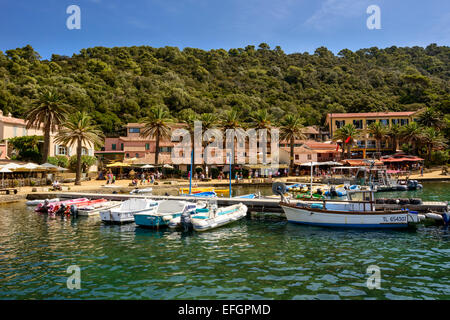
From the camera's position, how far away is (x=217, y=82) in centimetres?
13338

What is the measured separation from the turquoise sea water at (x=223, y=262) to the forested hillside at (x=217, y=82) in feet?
217

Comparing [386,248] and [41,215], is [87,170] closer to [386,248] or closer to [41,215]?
[41,215]

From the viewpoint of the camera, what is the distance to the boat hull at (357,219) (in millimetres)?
20938

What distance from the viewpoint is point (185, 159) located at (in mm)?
61031

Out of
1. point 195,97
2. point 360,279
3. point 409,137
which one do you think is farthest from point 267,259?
point 195,97

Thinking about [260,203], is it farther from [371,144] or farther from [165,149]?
[371,144]

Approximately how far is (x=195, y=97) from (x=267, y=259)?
98.6 metres

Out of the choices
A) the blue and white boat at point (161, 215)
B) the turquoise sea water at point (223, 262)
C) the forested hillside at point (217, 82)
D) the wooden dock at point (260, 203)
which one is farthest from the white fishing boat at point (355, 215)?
the forested hillside at point (217, 82)

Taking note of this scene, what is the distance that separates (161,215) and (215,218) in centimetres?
397

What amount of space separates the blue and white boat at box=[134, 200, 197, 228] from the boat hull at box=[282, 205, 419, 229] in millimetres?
9082
